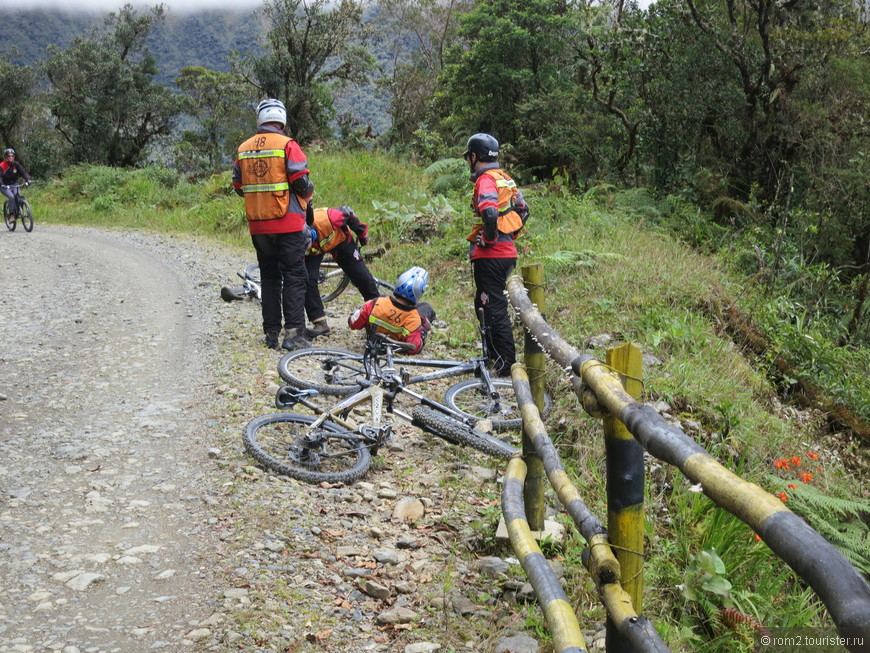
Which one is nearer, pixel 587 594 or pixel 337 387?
pixel 587 594

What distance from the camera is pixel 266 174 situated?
706 centimetres

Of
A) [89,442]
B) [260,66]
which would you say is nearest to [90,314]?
[89,442]

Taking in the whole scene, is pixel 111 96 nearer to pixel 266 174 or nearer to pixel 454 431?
pixel 266 174

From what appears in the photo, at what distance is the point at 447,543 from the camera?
173 inches

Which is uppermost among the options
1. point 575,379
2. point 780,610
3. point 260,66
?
point 260,66

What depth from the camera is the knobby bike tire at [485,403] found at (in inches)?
236

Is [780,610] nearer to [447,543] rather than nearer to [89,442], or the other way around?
[447,543]

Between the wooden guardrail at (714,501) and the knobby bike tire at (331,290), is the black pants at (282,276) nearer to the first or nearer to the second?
the knobby bike tire at (331,290)

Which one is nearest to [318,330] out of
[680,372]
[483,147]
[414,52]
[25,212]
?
[483,147]

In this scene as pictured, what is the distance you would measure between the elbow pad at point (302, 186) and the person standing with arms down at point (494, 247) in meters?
1.66

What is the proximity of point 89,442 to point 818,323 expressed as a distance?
8.48m

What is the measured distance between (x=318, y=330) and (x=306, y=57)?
765 inches

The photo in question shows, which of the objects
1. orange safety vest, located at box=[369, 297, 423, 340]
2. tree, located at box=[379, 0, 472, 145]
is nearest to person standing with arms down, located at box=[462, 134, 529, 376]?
orange safety vest, located at box=[369, 297, 423, 340]

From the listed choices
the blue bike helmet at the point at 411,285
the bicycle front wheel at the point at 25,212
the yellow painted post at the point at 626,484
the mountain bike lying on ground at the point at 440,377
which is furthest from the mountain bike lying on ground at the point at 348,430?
the bicycle front wheel at the point at 25,212
